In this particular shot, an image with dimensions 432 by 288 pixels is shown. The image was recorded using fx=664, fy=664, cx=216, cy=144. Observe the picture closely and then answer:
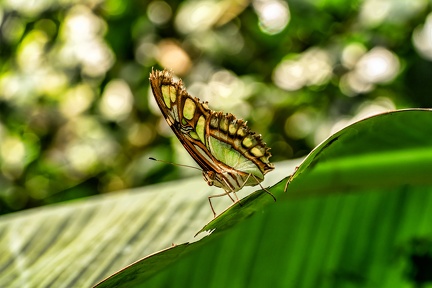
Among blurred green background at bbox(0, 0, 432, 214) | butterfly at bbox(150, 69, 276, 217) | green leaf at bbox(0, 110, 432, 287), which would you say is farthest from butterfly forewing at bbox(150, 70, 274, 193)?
blurred green background at bbox(0, 0, 432, 214)

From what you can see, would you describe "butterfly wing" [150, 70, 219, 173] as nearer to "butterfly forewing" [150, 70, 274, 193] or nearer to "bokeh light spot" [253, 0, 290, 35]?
"butterfly forewing" [150, 70, 274, 193]

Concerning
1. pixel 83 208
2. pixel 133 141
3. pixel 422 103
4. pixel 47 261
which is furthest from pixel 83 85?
pixel 47 261

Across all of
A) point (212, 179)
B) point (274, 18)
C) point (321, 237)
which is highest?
point (274, 18)

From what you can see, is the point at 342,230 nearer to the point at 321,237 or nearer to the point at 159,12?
the point at 321,237

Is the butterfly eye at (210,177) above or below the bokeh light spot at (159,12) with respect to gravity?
below

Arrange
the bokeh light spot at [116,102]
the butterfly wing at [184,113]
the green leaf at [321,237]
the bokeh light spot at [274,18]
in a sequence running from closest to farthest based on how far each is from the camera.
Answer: the green leaf at [321,237], the butterfly wing at [184,113], the bokeh light spot at [274,18], the bokeh light spot at [116,102]

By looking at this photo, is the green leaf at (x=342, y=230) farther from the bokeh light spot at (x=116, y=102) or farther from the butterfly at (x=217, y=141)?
the bokeh light spot at (x=116, y=102)

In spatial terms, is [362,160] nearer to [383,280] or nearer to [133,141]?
[383,280]

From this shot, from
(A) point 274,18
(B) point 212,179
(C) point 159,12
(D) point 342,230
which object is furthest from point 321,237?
(C) point 159,12

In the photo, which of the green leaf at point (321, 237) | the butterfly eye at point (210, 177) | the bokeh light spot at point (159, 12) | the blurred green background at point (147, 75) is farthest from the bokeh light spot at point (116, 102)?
the green leaf at point (321, 237)
